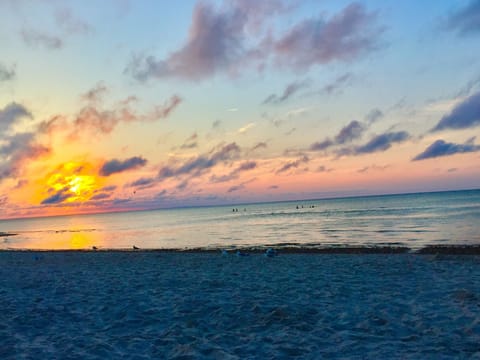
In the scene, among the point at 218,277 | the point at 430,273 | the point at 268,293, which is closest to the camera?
the point at 268,293

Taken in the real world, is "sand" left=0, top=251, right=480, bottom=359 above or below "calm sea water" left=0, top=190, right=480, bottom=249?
above

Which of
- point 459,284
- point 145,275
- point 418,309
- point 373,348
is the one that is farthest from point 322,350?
point 145,275

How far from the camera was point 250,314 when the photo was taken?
401 inches

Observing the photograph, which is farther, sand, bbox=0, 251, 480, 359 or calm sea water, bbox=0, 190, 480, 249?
calm sea water, bbox=0, 190, 480, 249

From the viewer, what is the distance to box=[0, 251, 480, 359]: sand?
303 inches

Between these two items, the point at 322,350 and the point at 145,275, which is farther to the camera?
the point at 145,275

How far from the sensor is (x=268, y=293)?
1271 cm

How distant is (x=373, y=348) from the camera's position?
7.49 meters

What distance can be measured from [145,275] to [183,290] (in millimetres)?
4636

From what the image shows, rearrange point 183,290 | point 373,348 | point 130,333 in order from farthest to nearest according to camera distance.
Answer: point 183,290 → point 130,333 → point 373,348

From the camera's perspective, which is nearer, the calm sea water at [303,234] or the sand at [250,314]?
the sand at [250,314]

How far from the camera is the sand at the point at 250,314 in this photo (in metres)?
7.69

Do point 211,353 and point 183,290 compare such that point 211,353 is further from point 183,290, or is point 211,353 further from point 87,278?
point 87,278

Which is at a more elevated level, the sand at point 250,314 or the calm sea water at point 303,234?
the sand at point 250,314
